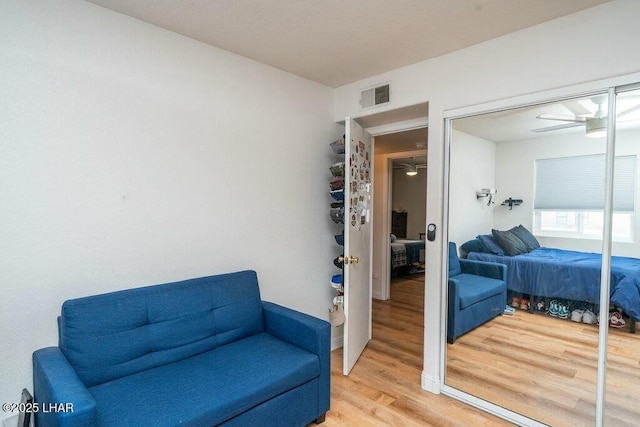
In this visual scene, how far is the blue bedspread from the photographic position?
182 centimetres

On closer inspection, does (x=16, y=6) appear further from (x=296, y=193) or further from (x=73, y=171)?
(x=296, y=193)

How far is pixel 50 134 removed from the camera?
1723mm

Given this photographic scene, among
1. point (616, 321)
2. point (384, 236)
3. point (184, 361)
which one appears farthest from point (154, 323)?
point (384, 236)

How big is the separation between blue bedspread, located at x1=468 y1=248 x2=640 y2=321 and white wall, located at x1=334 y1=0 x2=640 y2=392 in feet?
1.62

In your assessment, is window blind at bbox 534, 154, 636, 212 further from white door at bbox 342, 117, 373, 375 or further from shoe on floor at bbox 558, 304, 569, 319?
white door at bbox 342, 117, 373, 375

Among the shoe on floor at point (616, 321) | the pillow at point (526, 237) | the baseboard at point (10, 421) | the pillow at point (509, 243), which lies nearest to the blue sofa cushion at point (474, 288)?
the pillow at point (509, 243)

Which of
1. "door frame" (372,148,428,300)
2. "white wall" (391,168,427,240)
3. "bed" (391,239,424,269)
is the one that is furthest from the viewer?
"white wall" (391,168,427,240)

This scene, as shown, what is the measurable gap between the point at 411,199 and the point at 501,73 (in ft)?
21.8

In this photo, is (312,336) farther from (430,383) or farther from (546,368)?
(546,368)

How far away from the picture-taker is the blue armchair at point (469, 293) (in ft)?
7.95

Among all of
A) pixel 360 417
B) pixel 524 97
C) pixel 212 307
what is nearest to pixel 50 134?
pixel 212 307

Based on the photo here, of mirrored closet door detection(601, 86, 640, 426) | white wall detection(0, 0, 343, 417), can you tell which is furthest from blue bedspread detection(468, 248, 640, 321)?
white wall detection(0, 0, 343, 417)

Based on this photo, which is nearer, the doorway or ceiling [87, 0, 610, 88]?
ceiling [87, 0, 610, 88]

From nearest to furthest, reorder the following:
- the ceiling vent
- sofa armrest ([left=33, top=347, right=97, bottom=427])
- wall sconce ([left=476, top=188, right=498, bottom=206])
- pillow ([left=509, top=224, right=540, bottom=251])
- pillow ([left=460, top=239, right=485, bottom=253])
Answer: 1. sofa armrest ([left=33, top=347, right=97, bottom=427])
2. pillow ([left=509, top=224, right=540, bottom=251])
3. wall sconce ([left=476, top=188, right=498, bottom=206])
4. pillow ([left=460, top=239, right=485, bottom=253])
5. the ceiling vent
